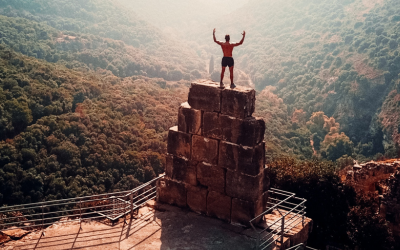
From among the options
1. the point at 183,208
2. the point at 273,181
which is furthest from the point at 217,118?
the point at 273,181

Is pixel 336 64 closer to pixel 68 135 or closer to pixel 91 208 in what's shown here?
pixel 68 135

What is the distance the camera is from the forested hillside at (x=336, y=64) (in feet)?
193

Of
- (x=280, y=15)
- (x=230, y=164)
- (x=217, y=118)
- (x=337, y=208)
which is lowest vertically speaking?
(x=337, y=208)

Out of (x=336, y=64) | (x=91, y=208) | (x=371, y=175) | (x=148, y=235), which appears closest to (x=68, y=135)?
(x=91, y=208)

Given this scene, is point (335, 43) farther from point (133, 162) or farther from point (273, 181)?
point (273, 181)

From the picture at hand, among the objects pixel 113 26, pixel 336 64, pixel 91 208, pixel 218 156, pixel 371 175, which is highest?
pixel 113 26

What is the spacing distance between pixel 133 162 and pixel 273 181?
1943 cm

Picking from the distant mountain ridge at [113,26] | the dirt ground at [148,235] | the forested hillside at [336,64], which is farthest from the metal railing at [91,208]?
the distant mountain ridge at [113,26]

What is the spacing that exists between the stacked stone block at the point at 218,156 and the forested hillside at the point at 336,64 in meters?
34.9

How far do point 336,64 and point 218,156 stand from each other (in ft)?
224

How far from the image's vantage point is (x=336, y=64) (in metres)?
72.2

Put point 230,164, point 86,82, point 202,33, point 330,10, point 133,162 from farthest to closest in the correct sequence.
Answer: point 202,33
point 330,10
point 86,82
point 133,162
point 230,164

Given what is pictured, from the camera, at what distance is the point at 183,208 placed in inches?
386

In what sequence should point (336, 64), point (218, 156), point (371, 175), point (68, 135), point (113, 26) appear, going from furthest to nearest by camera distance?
point (113, 26), point (336, 64), point (68, 135), point (371, 175), point (218, 156)
